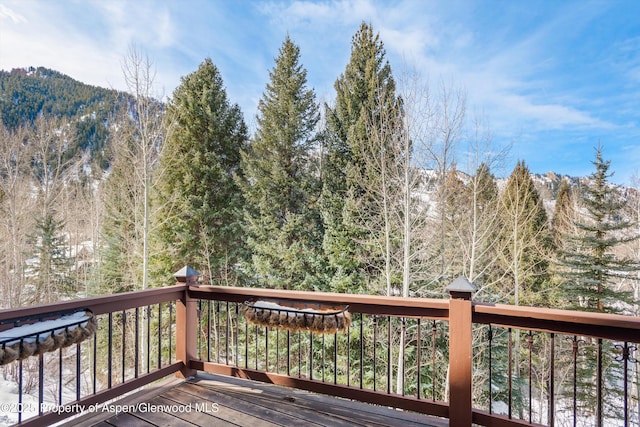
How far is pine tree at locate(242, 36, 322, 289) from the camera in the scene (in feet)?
30.4

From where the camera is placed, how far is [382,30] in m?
9.59

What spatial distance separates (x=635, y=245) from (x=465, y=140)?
7.23m

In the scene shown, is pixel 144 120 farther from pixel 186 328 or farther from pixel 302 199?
pixel 186 328

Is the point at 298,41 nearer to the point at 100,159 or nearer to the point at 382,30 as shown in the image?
the point at 382,30

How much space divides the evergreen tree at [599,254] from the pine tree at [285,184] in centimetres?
761

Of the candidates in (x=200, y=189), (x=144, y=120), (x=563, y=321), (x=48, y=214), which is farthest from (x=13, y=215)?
(x=563, y=321)

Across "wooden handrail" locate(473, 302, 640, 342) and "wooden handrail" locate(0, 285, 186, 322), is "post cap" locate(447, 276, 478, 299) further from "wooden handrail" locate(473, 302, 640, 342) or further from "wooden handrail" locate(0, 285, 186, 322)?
"wooden handrail" locate(0, 285, 186, 322)

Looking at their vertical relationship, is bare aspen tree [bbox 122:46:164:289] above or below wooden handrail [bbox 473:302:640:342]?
above

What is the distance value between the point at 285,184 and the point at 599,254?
379 inches

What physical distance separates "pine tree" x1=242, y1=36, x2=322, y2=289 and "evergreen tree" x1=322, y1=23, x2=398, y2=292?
0.60m

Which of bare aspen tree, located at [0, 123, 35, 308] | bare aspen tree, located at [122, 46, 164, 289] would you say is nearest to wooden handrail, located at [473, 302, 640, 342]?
bare aspen tree, located at [122, 46, 164, 289]

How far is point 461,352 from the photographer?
2.02 m

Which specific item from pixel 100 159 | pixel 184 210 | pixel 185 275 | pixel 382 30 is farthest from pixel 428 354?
pixel 100 159

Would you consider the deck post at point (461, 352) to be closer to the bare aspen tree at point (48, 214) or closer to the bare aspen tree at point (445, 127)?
the bare aspen tree at point (445, 127)
